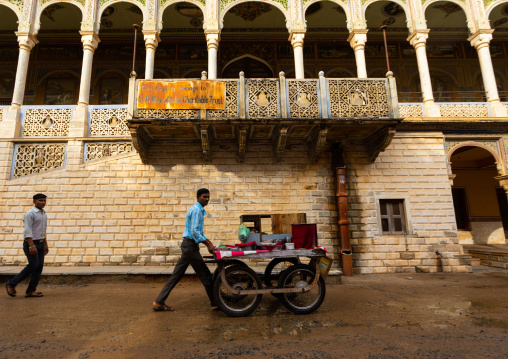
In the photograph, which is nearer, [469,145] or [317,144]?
[317,144]

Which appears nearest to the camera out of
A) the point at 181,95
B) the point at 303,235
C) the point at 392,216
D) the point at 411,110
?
the point at 303,235

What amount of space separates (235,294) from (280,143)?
519 centimetres

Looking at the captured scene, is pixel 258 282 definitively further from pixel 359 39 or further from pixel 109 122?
A: pixel 359 39

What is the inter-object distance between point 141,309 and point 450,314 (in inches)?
192

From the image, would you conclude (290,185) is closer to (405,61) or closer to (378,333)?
(378,333)

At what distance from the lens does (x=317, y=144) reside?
860 centimetres

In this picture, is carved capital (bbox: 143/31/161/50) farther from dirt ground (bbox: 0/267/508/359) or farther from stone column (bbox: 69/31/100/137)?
dirt ground (bbox: 0/267/508/359)

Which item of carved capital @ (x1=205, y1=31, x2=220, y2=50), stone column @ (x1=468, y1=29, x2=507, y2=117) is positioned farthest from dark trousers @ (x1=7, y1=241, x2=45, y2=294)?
stone column @ (x1=468, y1=29, x2=507, y2=117)

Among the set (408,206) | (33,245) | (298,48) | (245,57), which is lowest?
(33,245)

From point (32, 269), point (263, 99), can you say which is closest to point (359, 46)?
point (263, 99)

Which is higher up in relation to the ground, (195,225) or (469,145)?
(469,145)

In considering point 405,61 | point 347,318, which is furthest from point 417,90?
point 347,318

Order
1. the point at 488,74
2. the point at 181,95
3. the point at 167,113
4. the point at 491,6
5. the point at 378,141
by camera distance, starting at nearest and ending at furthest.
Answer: the point at 167,113
the point at 181,95
the point at 378,141
the point at 488,74
the point at 491,6

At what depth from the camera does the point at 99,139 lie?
9172 millimetres
